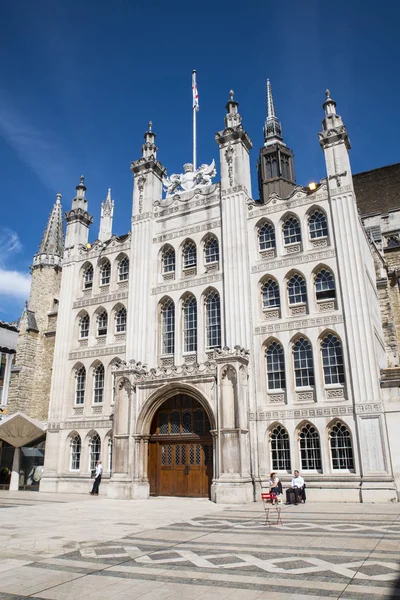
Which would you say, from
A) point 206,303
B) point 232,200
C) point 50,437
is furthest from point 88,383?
point 232,200

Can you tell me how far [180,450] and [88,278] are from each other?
14.5m

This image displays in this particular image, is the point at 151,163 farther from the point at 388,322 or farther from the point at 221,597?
the point at 221,597

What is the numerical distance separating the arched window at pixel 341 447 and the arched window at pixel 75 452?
1551cm

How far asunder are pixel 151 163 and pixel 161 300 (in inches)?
385

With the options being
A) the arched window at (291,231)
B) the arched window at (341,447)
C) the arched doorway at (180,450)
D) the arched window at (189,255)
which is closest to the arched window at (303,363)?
the arched window at (341,447)

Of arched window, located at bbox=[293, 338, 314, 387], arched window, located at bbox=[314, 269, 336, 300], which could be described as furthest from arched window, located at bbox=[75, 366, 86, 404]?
arched window, located at bbox=[314, 269, 336, 300]

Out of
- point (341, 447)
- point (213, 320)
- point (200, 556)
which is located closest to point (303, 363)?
point (341, 447)

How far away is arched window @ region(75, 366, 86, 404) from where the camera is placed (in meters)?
30.5

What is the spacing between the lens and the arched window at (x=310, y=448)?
21922mm

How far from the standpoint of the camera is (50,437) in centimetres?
2984

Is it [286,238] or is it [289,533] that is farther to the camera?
[286,238]

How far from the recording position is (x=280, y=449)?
22875mm

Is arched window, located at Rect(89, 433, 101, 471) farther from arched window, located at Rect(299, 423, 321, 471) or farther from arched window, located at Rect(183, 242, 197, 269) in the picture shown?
arched window, located at Rect(299, 423, 321, 471)

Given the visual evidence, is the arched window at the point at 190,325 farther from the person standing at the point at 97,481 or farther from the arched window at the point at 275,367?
the person standing at the point at 97,481
